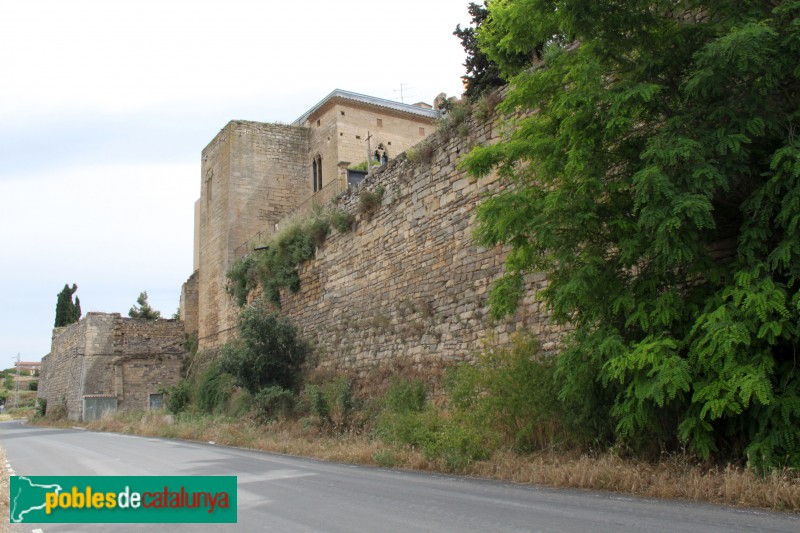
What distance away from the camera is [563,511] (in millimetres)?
6039

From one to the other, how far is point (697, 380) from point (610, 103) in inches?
122

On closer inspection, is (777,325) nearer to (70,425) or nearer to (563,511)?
(563,511)

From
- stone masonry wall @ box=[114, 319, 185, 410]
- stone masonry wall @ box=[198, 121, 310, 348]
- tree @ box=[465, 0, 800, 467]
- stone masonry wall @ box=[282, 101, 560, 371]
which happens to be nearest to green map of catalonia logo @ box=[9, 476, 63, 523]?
tree @ box=[465, 0, 800, 467]

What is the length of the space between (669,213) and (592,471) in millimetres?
3011

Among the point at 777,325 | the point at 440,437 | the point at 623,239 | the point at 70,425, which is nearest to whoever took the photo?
the point at 777,325

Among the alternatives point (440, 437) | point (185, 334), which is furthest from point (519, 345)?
point (185, 334)

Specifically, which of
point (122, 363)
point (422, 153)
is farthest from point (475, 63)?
point (122, 363)

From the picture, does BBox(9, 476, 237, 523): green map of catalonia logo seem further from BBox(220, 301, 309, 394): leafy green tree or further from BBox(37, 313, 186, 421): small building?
BBox(37, 313, 186, 421): small building

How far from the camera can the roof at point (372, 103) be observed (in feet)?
103

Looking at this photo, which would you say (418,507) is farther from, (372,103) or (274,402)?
(372,103)

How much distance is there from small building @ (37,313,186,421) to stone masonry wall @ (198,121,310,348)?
18.0ft

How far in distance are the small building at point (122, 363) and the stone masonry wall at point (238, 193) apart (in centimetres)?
548

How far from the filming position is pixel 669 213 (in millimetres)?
6445

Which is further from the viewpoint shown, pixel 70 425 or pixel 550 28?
pixel 70 425
